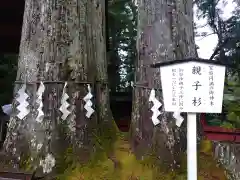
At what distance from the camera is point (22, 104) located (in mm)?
3248

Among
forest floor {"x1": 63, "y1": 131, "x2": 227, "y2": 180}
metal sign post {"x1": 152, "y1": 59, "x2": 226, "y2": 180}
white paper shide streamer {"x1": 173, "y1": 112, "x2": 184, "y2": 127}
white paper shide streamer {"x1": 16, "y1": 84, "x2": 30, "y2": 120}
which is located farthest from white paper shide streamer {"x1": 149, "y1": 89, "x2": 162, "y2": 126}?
white paper shide streamer {"x1": 16, "y1": 84, "x2": 30, "y2": 120}

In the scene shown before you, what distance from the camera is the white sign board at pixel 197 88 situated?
2.13m

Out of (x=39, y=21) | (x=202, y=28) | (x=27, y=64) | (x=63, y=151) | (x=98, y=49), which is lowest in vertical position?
(x=63, y=151)

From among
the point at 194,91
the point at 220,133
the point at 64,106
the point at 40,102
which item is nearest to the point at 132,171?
the point at 64,106

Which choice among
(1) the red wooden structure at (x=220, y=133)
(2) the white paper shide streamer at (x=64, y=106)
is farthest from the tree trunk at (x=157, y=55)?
(1) the red wooden structure at (x=220, y=133)

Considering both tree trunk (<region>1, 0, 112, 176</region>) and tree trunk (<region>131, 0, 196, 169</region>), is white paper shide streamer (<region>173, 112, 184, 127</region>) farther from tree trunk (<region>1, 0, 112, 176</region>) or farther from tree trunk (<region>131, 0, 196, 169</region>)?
tree trunk (<region>1, 0, 112, 176</region>)

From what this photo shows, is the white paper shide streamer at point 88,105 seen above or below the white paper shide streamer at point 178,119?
above

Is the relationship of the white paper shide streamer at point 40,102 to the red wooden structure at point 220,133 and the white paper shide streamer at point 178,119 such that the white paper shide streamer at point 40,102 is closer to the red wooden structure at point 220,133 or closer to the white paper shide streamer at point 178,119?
the white paper shide streamer at point 178,119

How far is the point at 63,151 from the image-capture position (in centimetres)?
310

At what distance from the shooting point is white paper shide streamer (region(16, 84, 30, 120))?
10.6 feet

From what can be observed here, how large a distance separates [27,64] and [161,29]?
1.51m

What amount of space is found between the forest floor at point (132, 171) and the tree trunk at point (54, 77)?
0.21 m

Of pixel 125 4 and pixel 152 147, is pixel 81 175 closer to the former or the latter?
pixel 152 147

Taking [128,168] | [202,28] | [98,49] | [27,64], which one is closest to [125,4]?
[202,28]
